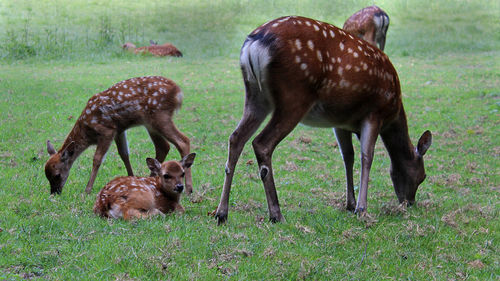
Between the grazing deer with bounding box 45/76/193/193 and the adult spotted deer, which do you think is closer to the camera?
the adult spotted deer

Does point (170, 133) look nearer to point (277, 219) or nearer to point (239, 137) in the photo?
point (239, 137)

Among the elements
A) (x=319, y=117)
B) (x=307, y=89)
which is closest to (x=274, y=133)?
(x=307, y=89)

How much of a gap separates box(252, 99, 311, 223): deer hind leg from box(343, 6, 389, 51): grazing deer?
348 inches

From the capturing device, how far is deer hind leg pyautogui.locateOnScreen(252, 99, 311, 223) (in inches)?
201

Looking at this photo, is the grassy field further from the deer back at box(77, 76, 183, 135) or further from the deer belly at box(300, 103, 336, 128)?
the deer belly at box(300, 103, 336, 128)

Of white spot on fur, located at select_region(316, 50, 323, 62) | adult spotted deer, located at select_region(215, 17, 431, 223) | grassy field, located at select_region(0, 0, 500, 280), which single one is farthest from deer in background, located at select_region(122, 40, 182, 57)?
white spot on fur, located at select_region(316, 50, 323, 62)

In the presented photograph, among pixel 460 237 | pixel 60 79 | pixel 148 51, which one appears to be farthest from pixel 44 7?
pixel 460 237

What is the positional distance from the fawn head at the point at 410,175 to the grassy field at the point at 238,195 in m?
0.17

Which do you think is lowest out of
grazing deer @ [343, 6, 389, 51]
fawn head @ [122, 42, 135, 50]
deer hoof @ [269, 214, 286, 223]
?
fawn head @ [122, 42, 135, 50]

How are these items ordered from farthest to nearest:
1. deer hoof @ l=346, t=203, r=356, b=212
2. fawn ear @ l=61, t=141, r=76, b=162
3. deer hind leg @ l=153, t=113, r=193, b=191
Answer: deer hind leg @ l=153, t=113, r=193, b=191 → fawn ear @ l=61, t=141, r=76, b=162 → deer hoof @ l=346, t=203, r=356, b=212

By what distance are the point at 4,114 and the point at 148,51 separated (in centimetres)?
995

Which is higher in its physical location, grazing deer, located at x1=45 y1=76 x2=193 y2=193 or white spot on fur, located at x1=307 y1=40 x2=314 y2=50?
white spot on fur, located at x1=307 y1=40 x2=314 y2=50

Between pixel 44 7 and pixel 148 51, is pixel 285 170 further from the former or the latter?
pixel 44 7

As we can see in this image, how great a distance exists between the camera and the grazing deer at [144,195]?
5234 millimetres
